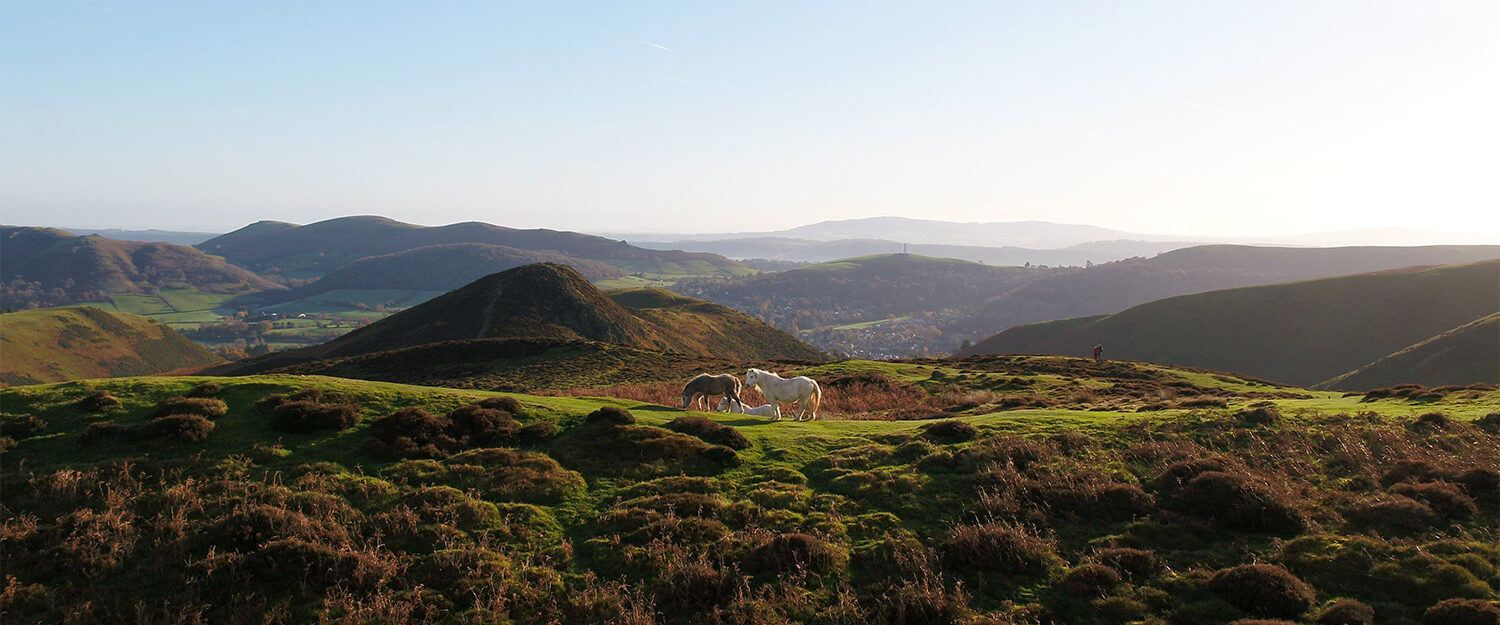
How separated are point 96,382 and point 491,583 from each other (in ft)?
58.0

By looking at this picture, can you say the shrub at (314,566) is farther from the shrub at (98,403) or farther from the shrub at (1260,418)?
the shrub at (1260,418)

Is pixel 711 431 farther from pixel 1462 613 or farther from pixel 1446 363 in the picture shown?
pixel 1446 363

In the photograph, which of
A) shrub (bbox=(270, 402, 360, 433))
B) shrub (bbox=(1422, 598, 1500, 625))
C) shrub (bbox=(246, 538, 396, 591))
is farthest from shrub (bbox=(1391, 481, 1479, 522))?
shrub (bbox=(270, 402, 360, 433))

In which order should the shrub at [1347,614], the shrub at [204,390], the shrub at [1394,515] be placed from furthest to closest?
1. the shrub at [204,390]
2. the shrub at [1394,515]
3. the shrub at [1347,614]

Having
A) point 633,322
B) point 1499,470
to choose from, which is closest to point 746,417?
point 1499,470

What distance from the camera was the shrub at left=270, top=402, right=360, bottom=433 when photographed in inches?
674

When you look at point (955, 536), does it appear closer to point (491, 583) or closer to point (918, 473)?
point (918, 473)

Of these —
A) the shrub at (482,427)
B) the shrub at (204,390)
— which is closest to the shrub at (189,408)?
the shrub at (204,390)

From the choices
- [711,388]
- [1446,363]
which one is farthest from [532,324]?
[1446,363]

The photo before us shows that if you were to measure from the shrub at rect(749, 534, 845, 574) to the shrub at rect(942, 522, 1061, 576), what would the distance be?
2.28 metres

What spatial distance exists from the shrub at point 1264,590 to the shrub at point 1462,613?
4.63 feet

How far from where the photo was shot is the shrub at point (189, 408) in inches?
674

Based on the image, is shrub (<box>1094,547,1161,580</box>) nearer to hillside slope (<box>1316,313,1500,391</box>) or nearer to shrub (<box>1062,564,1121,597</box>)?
shrub (<box>1062,564,1121,597</box>)

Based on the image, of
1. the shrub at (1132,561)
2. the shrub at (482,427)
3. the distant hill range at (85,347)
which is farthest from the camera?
the distant hill range at (85,347)
